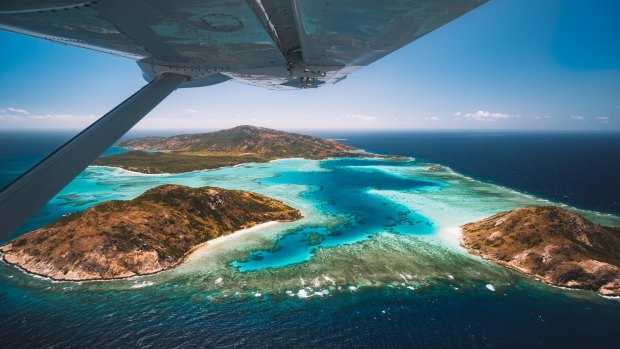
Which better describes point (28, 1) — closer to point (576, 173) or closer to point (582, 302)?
point (582, 302)

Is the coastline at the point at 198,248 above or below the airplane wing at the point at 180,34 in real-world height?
below

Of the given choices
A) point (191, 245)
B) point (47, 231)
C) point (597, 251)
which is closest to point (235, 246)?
point (191, 245)

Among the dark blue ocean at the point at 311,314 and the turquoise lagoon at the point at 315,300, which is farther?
the turquoise lagoon at the point at 315,300

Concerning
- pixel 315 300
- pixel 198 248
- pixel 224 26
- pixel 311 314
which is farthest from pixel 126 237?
pixel 224 26

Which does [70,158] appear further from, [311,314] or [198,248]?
[198,248]

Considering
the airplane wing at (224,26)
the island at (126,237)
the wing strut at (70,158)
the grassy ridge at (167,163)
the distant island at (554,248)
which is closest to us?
the airplane wing at (224,26)

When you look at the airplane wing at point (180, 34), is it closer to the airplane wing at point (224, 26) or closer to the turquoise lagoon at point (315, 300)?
the airplane wing at point (224, 26)

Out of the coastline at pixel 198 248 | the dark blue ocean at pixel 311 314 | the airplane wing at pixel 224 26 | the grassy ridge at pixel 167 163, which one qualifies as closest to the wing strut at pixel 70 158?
the airplane wing at pixel 224 26
